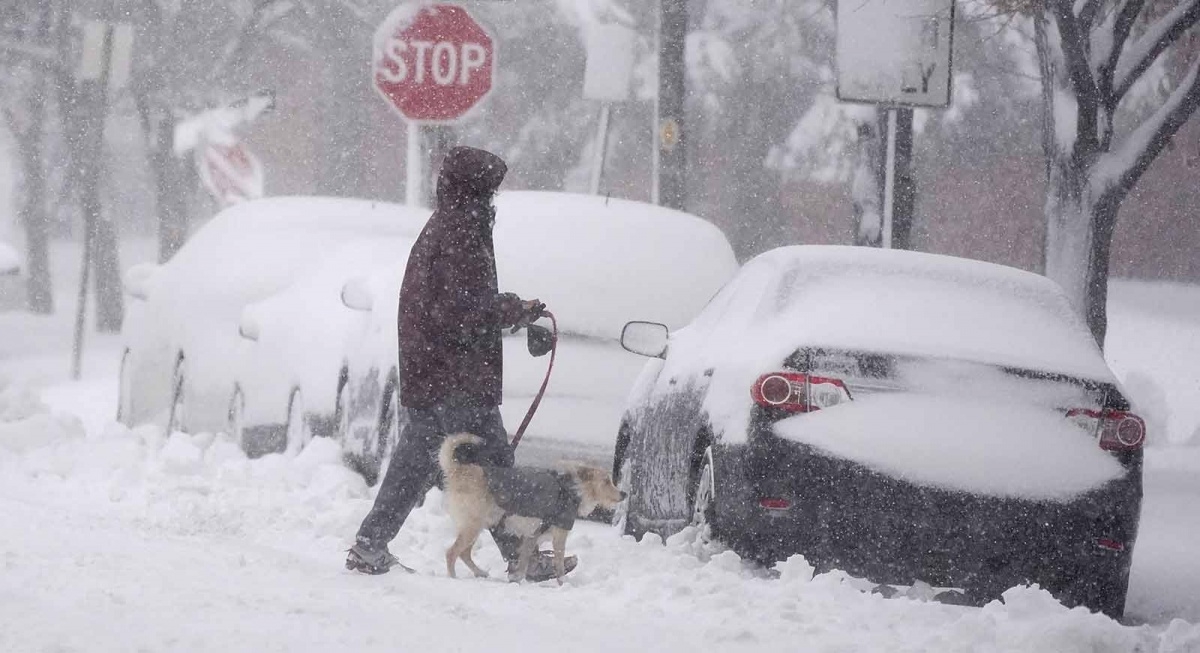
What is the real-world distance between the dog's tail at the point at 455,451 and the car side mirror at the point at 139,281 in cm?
710

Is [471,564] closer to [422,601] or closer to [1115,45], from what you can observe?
[422,601]

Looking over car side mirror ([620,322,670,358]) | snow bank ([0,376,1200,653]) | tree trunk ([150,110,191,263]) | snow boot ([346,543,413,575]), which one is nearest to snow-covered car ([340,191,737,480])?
snow bank ([0,376,1200,653])

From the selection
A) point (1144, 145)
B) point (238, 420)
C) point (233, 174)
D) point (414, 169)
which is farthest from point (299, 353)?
point (233, 174)

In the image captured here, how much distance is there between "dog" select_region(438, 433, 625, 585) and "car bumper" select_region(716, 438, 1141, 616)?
69 centimetres

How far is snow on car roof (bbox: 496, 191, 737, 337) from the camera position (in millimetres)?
9242

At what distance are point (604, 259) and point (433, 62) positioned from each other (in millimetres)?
4551

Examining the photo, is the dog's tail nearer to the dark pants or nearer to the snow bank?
the dark pants

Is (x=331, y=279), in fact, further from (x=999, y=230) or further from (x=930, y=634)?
(x=999, y=230)

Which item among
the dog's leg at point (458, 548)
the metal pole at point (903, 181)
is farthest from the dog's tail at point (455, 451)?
the metal pole at point (903, 181)

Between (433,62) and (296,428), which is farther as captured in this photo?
(433,62)

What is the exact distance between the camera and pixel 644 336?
8.04 m

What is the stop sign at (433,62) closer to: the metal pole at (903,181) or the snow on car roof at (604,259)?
the metal pole at (903,181)

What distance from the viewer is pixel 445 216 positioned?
682 cm

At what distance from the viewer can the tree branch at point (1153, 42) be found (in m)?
12.9
